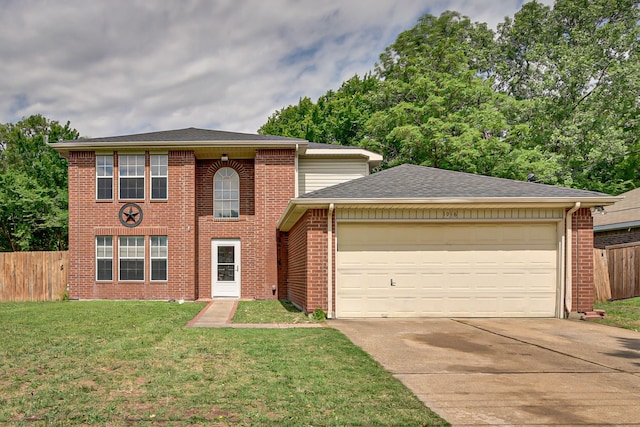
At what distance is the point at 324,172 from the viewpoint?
16.9 m

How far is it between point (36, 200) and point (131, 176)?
41.1 feet

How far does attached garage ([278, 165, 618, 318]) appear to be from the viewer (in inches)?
407

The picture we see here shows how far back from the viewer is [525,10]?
95.2ft

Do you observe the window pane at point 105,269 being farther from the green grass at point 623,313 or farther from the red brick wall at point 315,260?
the green grass at point 623,313

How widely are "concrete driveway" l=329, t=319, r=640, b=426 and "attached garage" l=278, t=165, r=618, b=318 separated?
0.98 meters

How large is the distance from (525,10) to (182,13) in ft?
83.0

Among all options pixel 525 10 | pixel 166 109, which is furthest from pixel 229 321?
pixel 525 10

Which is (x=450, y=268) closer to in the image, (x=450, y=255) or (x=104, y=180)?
(x=450, y=255)

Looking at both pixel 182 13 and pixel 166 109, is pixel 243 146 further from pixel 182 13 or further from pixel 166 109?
pixel 166 109

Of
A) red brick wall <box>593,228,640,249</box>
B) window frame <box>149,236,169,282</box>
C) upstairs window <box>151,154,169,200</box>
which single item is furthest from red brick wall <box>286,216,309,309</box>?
red brick wall <box>593,228,640,249</box>

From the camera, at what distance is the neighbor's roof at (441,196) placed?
10.1m

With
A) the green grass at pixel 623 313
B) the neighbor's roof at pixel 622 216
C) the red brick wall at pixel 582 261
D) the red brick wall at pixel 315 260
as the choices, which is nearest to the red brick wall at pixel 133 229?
the red brick wall at pixel 315 260

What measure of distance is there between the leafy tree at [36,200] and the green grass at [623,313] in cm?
2478

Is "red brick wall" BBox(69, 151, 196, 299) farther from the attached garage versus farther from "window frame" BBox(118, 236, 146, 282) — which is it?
the attached garage
